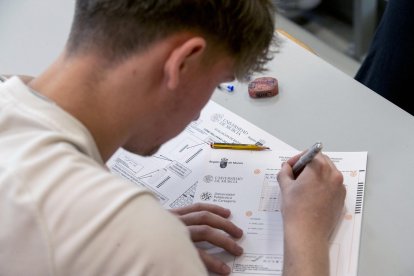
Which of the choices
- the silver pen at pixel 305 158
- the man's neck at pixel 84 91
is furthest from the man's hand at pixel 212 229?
the man's neck at pixel 84 91

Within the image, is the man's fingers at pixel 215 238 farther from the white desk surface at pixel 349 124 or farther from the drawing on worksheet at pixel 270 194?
the white desk surface at pixel 349 124

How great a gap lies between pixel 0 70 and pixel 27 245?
31.2 inches

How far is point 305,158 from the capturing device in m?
0.91

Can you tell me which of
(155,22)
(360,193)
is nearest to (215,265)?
(360,193)

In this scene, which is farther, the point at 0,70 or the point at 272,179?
the point at 0,70

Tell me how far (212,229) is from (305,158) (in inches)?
7.7

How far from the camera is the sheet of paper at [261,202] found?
2.74 feet

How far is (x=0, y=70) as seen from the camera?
4.22 feet

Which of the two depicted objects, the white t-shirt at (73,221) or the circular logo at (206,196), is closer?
the white t-shirt at (73,221)

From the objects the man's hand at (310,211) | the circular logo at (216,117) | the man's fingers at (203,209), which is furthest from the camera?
the circular logo at (216,117)

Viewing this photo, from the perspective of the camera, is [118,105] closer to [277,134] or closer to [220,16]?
[220,16]

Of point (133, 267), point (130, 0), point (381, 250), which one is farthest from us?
point (381, 250)

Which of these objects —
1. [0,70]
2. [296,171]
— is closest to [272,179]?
[296,171]

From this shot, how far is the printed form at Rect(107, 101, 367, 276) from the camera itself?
0.85 metres
